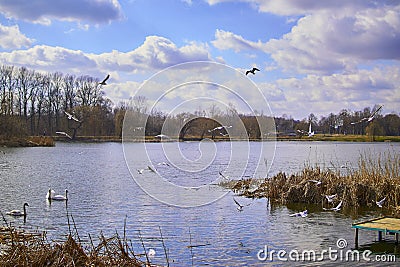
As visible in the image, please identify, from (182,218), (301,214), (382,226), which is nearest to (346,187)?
(301,214)

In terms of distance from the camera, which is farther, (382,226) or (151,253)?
(382,226)

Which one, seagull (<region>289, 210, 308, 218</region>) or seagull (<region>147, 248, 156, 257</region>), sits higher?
seagull (<region>289, 210, 308, 218</region>)

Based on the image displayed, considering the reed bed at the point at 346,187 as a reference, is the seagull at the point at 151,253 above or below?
below

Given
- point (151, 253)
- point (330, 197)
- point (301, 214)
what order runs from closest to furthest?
point (151, 253)
point (301, 214)
point (330, 197)

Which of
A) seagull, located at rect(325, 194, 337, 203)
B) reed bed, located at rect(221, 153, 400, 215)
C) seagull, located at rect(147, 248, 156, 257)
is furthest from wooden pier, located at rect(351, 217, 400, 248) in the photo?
seagull, located at rect(147, 248, 156, 257)

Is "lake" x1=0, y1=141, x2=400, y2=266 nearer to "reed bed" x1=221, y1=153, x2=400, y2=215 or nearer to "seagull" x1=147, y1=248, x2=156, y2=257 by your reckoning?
"seagull" x1=147, y1=248, x2=156, y2=257

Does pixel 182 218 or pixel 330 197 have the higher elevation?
pixel 330 197

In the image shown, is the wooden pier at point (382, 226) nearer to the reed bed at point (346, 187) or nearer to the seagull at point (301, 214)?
the seagull at point (301, 214)

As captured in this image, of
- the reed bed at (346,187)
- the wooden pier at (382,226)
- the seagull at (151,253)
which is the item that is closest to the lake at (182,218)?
the seagull at (151,253)

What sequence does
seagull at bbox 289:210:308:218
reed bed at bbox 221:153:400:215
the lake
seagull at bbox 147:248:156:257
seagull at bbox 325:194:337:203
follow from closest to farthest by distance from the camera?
seagull at bbox 147:248:156:257
the lake
seagull at bbox 289:210:308:218
seagull at bbox 325:194:337:203
reed bed at bbox 221:153:400:215

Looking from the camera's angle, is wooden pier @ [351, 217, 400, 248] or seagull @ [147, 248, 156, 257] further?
wooden pier @ [351, 217, 400, 248]

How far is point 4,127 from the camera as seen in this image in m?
53.2

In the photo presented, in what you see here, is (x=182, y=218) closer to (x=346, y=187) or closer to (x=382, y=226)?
(x=382, y=226)

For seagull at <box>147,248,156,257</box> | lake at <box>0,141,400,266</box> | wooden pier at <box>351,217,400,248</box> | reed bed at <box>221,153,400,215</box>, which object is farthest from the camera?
reed bed at <box>221,153,400,215</box>
